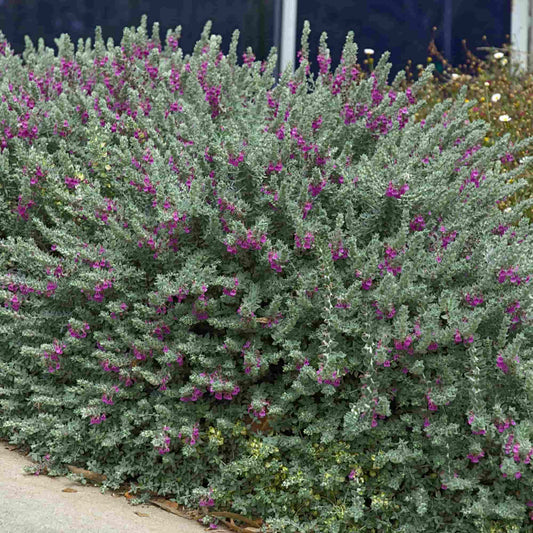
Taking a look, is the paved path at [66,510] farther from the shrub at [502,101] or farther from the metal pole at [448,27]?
the metal pole at [448,27]

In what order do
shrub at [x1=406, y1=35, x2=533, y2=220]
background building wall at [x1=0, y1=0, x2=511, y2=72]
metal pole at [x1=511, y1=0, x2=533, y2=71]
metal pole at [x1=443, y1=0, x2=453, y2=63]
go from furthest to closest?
metal pole at [x1=511, y1=0, x2=533, y2=71] → metal pole at [x1=443, y1=0, x2=453, y2=63] → background building wall at [x1=0, y1=0, x2=511, y2=72] → shrub at [x1=406, y1=35, x2=533, y2=220]

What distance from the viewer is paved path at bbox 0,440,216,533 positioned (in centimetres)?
→ 298

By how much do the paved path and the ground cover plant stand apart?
0.10m

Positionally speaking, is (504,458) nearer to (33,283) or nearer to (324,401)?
(324,401)

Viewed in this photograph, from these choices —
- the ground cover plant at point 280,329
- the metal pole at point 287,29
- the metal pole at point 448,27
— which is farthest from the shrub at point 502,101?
the ground cover plant at point 280,329

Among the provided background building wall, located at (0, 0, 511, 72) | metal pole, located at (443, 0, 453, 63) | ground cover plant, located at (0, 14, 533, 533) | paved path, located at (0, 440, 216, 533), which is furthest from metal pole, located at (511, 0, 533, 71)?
paved path, located at (0, 440, 216, 533)

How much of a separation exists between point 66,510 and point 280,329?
1.08 metres

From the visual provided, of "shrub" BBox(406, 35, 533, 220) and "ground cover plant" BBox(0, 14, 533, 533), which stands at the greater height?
"shrub" BBox(406, 35, 533, 220)

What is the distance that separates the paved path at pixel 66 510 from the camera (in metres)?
2.98

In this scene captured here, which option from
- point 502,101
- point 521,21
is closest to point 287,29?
point 502,101

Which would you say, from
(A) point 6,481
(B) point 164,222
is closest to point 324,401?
(B) point 164,222

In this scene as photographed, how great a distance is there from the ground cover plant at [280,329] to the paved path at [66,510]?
0.10 metres

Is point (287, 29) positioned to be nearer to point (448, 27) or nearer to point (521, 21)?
point (448, 27)

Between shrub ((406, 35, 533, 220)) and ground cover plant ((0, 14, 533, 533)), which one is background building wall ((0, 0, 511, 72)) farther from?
ground cover plant ((0, 14, 533, 533))
